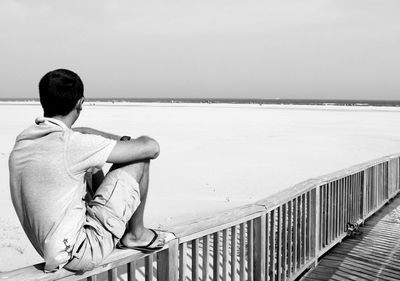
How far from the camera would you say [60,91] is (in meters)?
2.38

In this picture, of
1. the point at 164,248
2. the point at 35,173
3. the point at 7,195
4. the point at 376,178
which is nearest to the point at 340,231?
the point at 376,178

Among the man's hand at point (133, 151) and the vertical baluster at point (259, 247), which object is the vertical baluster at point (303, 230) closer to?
the vertical baluster at point (259, 247)

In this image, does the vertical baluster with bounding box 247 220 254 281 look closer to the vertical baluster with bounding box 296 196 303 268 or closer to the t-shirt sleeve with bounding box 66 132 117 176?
the vertical baluster with bounding box 296 196 303 268

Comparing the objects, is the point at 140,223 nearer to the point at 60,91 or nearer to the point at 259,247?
the point at 60,91

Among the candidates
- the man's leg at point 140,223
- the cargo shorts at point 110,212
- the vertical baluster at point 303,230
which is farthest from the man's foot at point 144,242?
the vertical baluster at point 303,230

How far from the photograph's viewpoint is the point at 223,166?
15109 millimetres

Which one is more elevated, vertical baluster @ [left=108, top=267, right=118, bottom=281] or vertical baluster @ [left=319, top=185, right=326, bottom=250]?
vertical baluster @ [left=108, top=267, right=118, bottom=281]

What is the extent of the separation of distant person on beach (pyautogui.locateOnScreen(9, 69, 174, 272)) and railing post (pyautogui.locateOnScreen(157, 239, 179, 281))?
0.48 metres

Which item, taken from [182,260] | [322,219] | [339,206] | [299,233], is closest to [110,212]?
[182,260]

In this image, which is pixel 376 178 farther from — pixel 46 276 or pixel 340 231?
pixel 46 276

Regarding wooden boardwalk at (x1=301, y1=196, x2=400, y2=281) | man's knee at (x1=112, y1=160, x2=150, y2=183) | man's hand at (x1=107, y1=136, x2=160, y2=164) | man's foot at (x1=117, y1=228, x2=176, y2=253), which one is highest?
man's hand at (x1=107, y1=136, x2=160, y2=164)

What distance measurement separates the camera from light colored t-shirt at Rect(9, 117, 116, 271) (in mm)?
2275

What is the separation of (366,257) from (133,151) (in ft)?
14.6

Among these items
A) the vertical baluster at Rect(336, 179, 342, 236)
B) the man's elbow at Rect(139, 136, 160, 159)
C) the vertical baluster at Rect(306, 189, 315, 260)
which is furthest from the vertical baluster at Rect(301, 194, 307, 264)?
the man's elbow at Rect(139, 136, 160, 159)
